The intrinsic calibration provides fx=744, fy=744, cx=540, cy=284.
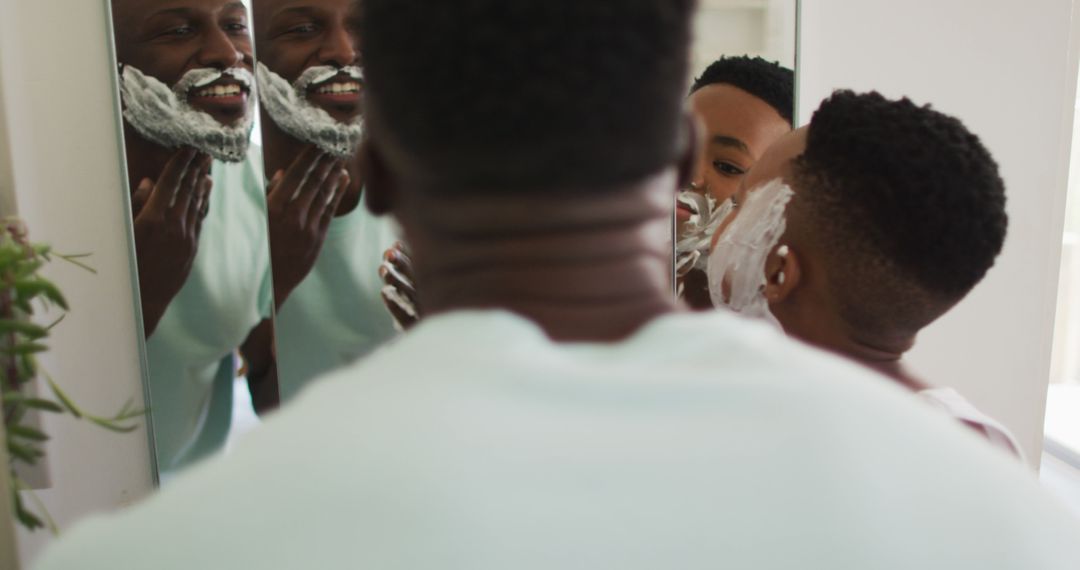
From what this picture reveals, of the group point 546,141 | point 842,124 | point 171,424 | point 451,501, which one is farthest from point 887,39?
point 171,424

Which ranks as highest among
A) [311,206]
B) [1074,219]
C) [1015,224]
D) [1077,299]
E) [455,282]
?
[455,282]

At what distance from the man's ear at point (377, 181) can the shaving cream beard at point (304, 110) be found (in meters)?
1.27

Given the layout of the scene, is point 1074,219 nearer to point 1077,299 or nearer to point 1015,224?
point 1077,299

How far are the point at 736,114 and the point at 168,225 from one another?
4.39 ft

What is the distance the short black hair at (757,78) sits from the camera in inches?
69.3

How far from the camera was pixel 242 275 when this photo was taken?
68.8 inches

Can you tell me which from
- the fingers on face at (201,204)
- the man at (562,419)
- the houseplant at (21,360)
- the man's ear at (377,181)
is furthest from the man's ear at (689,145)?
the fingers on face at (201,204)

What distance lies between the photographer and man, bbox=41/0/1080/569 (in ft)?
1.24

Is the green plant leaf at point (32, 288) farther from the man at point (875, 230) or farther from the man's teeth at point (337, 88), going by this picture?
the man at point (875, 230)

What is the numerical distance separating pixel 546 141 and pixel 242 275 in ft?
4.98

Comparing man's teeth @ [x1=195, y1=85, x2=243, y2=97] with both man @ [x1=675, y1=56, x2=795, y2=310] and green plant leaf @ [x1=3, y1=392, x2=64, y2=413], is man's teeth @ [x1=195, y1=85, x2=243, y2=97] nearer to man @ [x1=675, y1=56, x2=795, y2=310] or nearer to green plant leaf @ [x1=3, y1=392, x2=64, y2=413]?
green plant leaf @ [x1=3, y1=392, x2=64, y2=413]

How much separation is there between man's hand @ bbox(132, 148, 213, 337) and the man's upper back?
1425 mm

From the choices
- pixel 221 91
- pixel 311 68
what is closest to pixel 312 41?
pixel 311 68

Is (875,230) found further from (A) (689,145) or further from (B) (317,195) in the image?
(B) (317,195)
